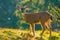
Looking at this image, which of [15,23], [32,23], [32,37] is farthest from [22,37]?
[15,23]

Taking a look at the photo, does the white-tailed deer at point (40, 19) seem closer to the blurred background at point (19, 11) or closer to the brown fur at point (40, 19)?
the brown fur at point (40, 19)

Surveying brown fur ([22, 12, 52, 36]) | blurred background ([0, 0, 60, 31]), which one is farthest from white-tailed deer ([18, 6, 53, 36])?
blurred background ([0, 0, 60, 31])

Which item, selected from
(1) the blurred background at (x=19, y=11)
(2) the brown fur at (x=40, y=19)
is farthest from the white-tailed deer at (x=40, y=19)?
(1) the blurred background at (x=19, y=11)

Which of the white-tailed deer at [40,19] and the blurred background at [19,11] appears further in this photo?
the blurred background at [19,11]

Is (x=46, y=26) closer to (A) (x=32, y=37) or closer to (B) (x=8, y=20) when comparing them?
(A) (x=32, y=37)

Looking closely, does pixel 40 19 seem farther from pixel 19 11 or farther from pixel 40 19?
pixel 19 11

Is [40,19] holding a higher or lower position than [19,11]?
lower

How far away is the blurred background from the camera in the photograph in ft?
124

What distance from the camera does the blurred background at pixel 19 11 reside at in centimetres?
3778

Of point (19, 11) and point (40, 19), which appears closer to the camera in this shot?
point (40, 19)

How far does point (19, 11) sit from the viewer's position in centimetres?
4284

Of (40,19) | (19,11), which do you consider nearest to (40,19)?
(40,19)

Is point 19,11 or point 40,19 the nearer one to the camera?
point 40,19

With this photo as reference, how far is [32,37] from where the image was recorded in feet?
40.1
